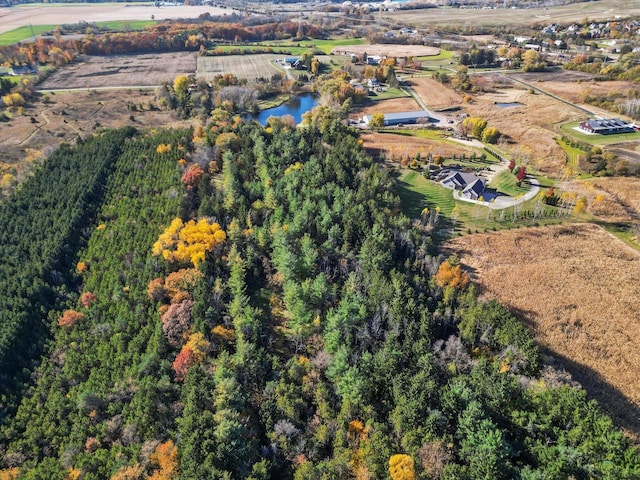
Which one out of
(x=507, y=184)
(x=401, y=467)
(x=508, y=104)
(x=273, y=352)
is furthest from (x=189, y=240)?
(x=508, y=104)

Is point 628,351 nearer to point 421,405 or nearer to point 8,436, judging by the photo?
point 421,405

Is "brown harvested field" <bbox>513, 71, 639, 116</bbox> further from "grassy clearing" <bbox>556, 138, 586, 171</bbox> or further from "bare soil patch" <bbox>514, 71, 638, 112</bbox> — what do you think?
"grassy clearing" <bbox>556, 138, 586, 171</bbox>

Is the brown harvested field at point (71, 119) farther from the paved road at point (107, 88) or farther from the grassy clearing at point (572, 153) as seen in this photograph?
the grassy clearing at point (572, 153)

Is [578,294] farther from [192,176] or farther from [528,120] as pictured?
[528,120]

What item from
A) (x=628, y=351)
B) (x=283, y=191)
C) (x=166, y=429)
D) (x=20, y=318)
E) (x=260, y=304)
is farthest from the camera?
(x=283, y=191)

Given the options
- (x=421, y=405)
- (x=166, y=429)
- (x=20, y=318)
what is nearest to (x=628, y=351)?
(x=421, y=405)

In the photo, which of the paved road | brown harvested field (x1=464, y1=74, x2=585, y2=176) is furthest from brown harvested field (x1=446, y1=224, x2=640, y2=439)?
the paved road
